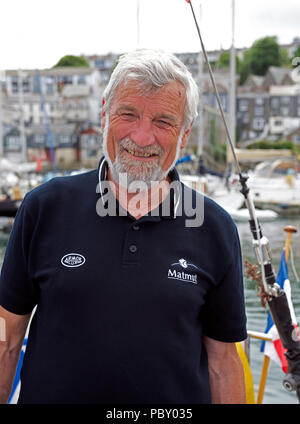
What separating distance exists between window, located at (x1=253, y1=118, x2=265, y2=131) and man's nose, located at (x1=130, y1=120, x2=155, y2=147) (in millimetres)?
81526

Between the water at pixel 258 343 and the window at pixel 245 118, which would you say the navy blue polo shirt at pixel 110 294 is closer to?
the water at pixel 258 343

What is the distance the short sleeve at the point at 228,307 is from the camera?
6.54 ft

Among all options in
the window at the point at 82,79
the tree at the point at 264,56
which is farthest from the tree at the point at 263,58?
the window at the point at 82,79

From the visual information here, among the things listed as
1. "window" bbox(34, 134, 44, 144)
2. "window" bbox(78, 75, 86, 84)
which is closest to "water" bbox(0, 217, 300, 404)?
"window" bbox(34, 134, 44, 144)

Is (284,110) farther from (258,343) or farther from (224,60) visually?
(258,343)

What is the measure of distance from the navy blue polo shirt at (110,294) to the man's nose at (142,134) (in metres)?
0.21

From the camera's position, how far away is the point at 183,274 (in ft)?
6.21

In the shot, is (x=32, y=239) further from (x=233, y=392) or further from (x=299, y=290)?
(x=299, y=290)

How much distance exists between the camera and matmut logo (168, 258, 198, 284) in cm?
187

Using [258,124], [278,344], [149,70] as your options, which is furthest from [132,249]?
[258,124]

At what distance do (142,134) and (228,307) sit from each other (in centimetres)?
64

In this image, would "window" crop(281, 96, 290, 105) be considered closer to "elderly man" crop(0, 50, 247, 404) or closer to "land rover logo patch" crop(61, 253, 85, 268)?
"elderly man" crop(0, 50, 247, 404)
